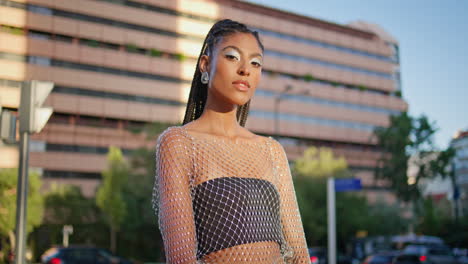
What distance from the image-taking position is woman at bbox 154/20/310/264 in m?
1.97

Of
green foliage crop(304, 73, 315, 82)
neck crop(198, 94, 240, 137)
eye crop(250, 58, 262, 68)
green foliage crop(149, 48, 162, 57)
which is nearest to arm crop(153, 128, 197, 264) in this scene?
neck crop(198, 94, 240, 137)

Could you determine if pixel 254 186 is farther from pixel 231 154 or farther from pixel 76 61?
pixel 76 61

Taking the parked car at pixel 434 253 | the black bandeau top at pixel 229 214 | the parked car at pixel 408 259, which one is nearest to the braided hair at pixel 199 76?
the black bandeau top at pixel 229 214

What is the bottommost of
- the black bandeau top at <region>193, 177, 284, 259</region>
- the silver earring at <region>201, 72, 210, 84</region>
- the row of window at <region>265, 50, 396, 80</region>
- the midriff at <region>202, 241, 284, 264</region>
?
the midriff at <region>202, 241, 284, 264</region>

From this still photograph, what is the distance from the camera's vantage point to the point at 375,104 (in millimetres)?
63875

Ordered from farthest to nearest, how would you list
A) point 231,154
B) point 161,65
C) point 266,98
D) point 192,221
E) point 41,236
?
1. point 266,98
2. point 161,65
3. point 41,236
4. point 231,154
5. point 192,221

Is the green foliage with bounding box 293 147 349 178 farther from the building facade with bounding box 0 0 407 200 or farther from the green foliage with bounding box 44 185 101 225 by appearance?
the green foliage with bounding box 44 185 101 225

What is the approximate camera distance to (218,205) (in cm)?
201

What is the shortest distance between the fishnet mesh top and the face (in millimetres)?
203

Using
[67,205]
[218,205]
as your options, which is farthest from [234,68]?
[67,205]

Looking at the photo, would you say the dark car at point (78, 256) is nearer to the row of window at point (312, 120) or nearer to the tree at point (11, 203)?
the tree at point (11, 203)

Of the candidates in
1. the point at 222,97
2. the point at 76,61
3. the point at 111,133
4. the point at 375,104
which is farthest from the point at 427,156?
the point at 222,97

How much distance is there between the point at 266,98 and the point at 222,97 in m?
52.3

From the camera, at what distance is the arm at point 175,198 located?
1.91 m
